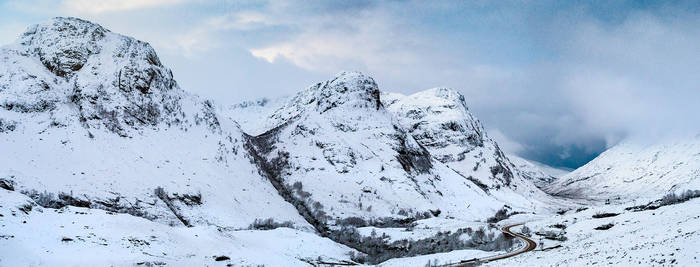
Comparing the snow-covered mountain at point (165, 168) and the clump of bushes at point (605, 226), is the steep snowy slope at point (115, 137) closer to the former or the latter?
the snow-covered mountain at point (165, 168)

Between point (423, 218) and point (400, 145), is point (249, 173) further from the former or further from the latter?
point (400, 145)

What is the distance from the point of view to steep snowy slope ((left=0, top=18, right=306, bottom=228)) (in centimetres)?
5075

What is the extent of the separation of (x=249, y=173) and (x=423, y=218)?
36853 millimetres

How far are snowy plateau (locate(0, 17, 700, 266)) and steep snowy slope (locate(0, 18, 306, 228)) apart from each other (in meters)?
0.26

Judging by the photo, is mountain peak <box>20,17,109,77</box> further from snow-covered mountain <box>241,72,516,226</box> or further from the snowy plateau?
snow-covered mountain <box>241,72,516,226</box>

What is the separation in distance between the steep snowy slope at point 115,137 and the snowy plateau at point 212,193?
261 millimetres

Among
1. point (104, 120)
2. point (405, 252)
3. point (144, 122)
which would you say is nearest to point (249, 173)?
point (144, 122)

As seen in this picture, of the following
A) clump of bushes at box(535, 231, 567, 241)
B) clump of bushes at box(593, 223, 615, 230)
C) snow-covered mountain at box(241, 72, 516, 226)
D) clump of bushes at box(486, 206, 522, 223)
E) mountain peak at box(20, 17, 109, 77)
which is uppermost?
mountain peak at box(20, 17, 109, 77)

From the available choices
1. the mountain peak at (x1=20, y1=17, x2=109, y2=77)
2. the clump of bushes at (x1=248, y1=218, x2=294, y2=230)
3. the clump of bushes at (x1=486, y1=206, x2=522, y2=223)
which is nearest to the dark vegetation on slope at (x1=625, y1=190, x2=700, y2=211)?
the clump of bushes at (x1=486, y1=206, x2=522, y2=223)

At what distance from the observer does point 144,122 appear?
7100 centimetres

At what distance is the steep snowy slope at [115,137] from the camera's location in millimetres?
50750

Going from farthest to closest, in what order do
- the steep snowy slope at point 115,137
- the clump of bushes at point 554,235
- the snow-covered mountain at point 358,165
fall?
the snow-covered mountain at point 358,165 < the steep snowy slope at point 115,137 < the clump of bushes at point 554,235

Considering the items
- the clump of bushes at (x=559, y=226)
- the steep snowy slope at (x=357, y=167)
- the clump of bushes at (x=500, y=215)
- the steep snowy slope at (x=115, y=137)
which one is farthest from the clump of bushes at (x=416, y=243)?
the clump of bushes at (x=500, y=215)

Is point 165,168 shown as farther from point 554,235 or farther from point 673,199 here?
point 673,199
